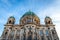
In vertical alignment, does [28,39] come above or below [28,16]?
below

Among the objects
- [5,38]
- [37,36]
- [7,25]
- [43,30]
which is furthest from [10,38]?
[43,30]

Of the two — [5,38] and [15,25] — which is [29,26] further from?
[5,38]

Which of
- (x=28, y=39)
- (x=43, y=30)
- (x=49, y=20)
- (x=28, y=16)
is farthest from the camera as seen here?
(x=28, y=16)

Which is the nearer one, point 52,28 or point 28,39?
point 28,39

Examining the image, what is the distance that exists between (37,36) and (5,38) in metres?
8.27

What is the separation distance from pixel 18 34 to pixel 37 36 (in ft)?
17.0

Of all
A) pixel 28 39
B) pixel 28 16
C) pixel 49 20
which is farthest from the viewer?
pixel 28 16

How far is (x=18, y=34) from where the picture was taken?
26.6m

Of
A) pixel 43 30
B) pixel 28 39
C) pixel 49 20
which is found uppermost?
pixel 49 20

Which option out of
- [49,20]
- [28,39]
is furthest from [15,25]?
[49,20]

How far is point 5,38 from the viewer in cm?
2531

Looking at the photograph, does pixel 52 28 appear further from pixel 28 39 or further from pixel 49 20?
pixel 28 39

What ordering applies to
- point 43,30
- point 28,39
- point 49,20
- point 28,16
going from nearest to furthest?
point 28,39 < point 43,30 < point 49,20 < point 28,16

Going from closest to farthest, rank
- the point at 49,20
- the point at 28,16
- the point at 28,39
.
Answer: the point at 28,39 < the point at 49,20 < the point at 28,16
